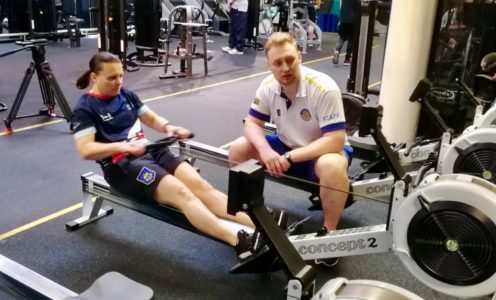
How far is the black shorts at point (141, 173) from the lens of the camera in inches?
92.4

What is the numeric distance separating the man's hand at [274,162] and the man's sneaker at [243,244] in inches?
17.1

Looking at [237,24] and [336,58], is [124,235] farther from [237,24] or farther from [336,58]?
[237,24]

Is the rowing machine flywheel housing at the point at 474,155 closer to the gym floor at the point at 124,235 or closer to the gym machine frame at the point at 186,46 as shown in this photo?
the gym floor at the point at 124,235

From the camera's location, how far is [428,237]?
1.69m

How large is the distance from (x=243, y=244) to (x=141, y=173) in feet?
2.07

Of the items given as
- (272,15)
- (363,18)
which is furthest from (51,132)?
(272,15)

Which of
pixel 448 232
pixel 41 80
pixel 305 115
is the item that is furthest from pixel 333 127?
pixel 41 80

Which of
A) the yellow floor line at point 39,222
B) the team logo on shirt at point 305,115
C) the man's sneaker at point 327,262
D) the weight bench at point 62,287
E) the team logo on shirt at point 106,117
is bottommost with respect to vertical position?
the yellow floor line at point 39,222

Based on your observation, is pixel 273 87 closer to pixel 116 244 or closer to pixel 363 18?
pixel 116 244

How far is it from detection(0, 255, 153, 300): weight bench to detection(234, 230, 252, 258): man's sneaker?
448 millimetres

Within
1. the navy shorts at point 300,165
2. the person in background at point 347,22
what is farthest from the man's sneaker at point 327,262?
the person in background at point 347,22

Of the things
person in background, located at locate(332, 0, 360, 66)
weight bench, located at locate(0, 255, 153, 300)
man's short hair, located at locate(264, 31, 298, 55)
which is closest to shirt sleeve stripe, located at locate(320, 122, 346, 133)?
man's short hair, located at locate(264, 31, 298, 55)

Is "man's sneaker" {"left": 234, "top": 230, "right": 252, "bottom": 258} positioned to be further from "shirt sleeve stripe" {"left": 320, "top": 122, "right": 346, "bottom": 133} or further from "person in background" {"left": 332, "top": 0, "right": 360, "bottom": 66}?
"person in background" {"left": 332, "top": 0, "right": 360, "bottom": 66}

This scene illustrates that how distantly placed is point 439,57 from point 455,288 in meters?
2.77
